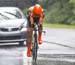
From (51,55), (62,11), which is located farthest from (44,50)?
(62,11)

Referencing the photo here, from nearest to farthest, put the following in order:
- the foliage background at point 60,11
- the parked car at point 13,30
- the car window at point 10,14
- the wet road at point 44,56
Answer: the wet road at point 44,56, the parked car at point 13,30, the car window at point 10,14, the foliage background at point 60,11

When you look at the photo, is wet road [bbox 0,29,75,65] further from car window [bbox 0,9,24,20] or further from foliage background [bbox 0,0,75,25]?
foliage background [bbox 0,0,75,25]

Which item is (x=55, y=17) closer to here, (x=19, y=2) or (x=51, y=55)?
(x=19, y=2)

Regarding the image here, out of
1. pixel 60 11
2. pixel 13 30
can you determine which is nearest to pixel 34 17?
pixel 13 30

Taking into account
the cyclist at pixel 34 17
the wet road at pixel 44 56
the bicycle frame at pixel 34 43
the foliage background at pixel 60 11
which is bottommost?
the foliage background at pixel 60 11

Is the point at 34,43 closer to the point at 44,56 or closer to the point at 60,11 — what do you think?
the point at 44,56

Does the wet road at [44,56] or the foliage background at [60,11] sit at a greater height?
the wet road at [44,56]

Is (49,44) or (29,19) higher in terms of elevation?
(29,19)

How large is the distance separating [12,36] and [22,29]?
0.60 meters

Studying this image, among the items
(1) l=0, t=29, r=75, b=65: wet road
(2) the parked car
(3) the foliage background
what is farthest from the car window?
(3) the foliage background

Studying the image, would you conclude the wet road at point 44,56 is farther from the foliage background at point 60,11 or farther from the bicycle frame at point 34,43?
the foliage background at point 60,11

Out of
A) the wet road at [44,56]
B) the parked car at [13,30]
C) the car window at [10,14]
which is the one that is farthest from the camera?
the car window at [10,14]

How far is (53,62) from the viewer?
1419 centimetres

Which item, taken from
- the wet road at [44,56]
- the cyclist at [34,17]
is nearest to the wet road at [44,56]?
the wet road at [44,56]
